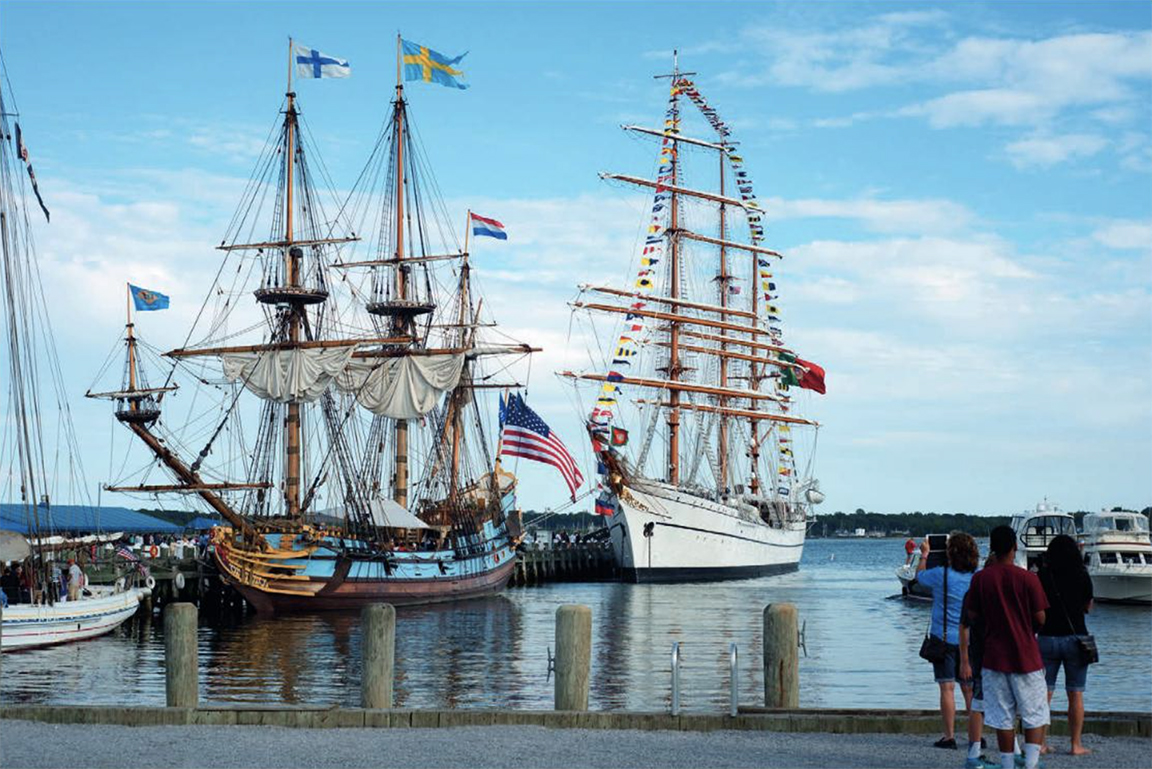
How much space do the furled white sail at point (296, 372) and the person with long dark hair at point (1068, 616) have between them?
1961 inches

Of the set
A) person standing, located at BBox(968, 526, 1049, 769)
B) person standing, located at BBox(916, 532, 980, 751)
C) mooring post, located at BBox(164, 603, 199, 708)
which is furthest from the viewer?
mooring post, located at BBox(164, 603, 199, 708)

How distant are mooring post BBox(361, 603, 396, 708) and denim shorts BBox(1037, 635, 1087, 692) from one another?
7279 mm

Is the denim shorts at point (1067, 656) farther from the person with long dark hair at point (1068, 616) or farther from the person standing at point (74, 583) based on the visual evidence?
the person standing at point (74, 583)

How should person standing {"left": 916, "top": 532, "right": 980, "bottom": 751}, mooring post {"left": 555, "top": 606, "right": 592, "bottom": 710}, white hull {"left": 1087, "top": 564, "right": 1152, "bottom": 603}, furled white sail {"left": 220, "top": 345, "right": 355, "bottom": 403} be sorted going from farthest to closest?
furled white sail {"left": 220, "top": 345, "right": 355, "bottom": 403} → white hull {"left": 1087, "top": 564, "right": 1152, "bottom": 603} → mooring post {"left": 555, "top": 606, "right": 592, "bottom": 710} → person standing {"left": 916, "top": 532, "right": 980, "bottom": 751}

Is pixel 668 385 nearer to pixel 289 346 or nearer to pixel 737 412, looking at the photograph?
pixel 737 412

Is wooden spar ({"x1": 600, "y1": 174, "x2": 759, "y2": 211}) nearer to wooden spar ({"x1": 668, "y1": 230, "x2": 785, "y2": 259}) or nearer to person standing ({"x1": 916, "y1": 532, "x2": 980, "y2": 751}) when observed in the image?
wooden spar ({"x1": 668, "y1": 230, "x2": 785, "y2": 259})

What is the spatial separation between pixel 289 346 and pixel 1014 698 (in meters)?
52.2

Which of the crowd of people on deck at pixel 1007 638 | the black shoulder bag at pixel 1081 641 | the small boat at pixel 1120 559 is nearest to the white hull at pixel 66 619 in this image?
the crowd of people on deck at pixel 1007 638

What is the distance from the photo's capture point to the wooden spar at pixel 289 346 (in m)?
61.0

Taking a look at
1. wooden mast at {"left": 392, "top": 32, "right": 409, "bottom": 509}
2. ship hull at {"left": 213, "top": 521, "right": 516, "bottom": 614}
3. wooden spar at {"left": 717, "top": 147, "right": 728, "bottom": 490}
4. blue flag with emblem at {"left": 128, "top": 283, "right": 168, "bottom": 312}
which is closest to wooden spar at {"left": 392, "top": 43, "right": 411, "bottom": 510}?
wooden mast at {"left": 392, "top": 32, "right": 409, "bottom": 509}

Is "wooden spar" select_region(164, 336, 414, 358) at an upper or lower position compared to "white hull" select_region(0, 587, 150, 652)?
upper

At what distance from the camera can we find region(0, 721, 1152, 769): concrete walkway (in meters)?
13.0

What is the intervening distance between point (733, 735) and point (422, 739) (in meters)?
3.18

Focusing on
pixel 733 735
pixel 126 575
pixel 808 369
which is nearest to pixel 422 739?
pixel 733 735
